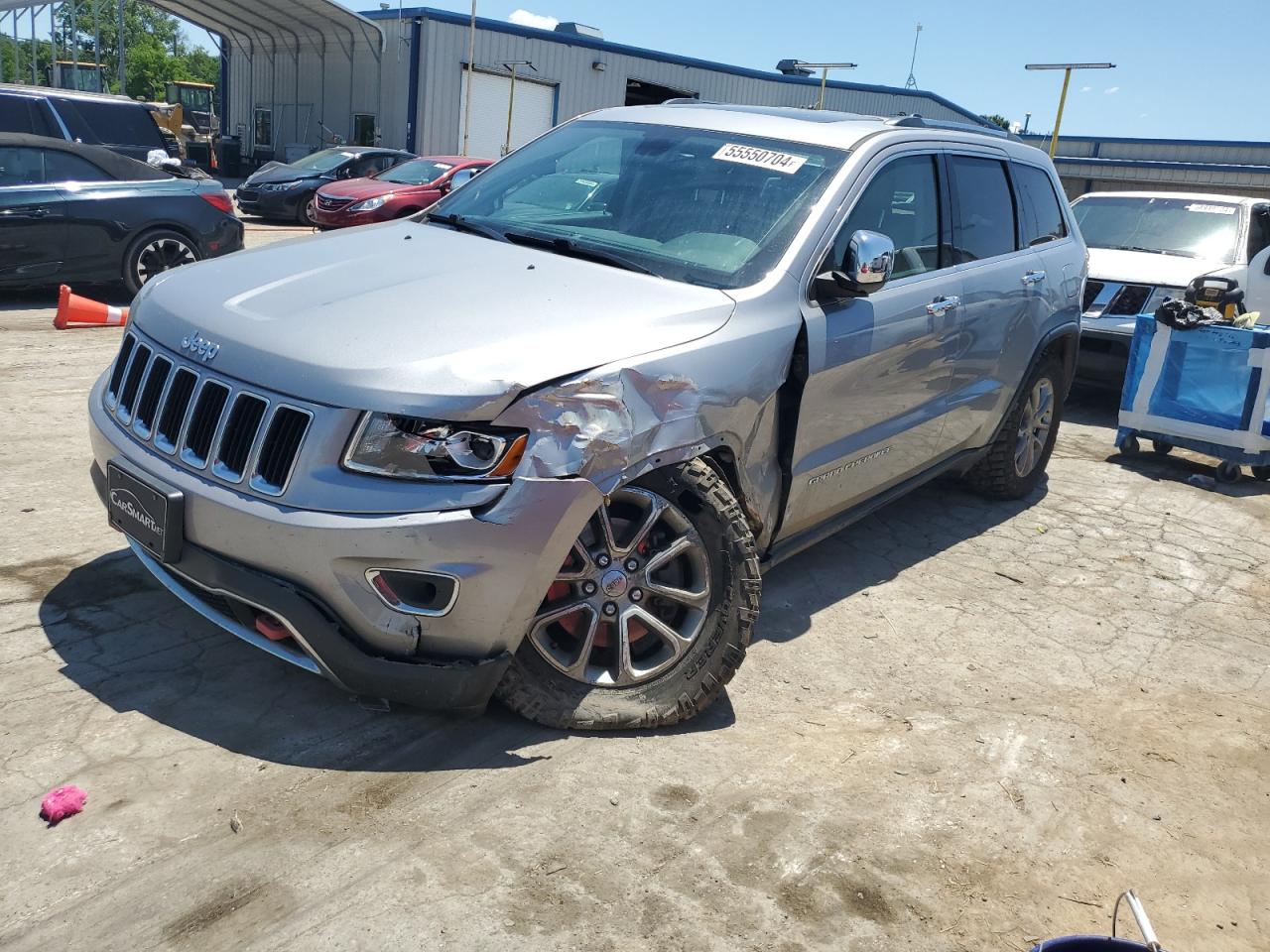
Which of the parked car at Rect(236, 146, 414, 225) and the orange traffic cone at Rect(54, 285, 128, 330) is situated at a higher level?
the parked car at Rect(236, 146, 414, 225)

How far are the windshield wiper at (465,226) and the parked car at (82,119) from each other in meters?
7.60

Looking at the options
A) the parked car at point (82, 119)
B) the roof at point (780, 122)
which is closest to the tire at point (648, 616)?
the roof at point (780, 122)

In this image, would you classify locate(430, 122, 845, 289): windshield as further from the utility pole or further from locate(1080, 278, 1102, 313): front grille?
the utility pole

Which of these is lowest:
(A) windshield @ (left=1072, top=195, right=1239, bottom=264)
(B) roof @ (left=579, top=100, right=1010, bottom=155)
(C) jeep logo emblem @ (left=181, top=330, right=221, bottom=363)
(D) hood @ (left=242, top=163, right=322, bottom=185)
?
(D) hood @ (left=242, top=163, right=322, bottom=185)

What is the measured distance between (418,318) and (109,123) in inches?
415

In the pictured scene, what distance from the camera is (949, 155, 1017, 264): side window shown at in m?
5.07

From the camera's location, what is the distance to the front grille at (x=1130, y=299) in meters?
9.26

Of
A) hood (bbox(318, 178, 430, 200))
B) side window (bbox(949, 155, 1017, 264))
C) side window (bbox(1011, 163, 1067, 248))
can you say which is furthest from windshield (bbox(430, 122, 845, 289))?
hood (bbox(318, 178, 430, 200))

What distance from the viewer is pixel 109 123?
1188 centimetres

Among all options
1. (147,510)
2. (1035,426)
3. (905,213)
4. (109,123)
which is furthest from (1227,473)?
(109,123)

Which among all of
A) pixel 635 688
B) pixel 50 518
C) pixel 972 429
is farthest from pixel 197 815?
pixel 972 429

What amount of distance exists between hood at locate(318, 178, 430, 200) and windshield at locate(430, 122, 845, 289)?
13.1 metres

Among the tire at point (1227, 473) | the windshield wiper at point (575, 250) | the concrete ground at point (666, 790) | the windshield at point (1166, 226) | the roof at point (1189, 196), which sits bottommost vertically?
the concrete ground at point (666, 790)

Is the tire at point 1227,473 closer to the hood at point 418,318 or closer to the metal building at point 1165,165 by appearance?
the hood at point 418,318
